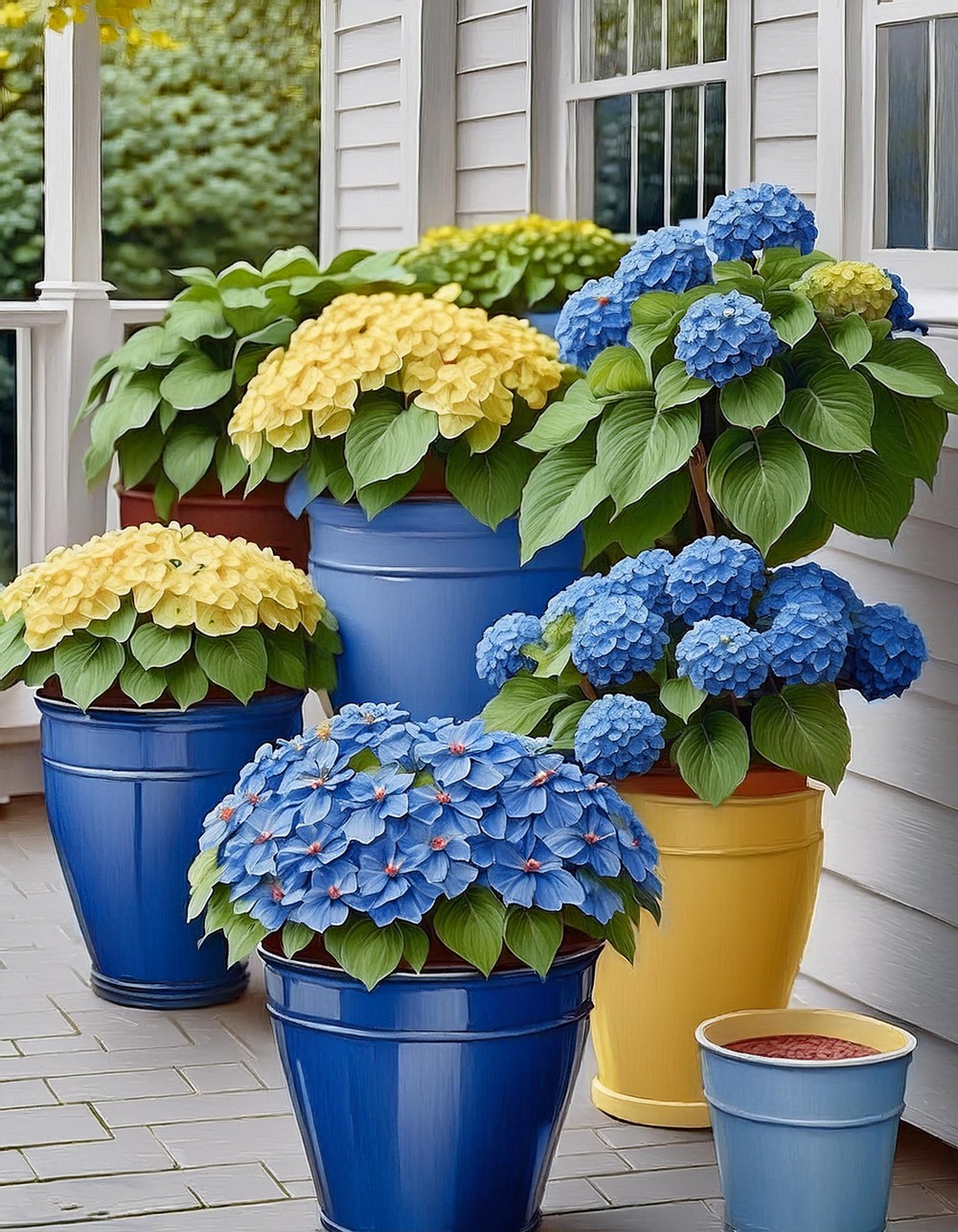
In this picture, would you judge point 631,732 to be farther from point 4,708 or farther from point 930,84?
point 4,708

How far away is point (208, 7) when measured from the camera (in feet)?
37.4

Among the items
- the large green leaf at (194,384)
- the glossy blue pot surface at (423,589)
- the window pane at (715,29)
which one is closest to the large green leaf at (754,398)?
the glossy blue pot surface at (423,589)

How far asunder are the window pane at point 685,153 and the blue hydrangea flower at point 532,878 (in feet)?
6.99

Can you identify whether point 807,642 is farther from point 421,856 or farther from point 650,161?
point 650,161

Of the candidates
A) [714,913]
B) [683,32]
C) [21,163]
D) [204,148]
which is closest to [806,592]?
[714,913]

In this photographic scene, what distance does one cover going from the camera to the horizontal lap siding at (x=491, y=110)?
4.63 metres

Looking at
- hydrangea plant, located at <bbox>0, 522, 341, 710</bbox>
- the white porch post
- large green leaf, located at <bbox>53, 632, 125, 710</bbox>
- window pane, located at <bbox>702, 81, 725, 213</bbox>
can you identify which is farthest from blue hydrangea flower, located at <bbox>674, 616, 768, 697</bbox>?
the white porch post

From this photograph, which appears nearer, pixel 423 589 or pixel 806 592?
pixel 806 592

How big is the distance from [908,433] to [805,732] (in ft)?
1.38

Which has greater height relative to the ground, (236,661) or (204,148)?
(204,148)

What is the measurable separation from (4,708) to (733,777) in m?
2.54

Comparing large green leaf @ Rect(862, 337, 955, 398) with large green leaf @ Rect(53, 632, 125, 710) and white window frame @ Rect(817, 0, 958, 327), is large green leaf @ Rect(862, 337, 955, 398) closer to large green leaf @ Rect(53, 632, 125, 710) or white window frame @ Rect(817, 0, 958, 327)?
white window frame @ Rect(817, 0, 958, 327)

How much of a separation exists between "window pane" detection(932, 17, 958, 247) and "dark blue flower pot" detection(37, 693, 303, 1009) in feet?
4.26

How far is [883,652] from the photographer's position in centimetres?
260
